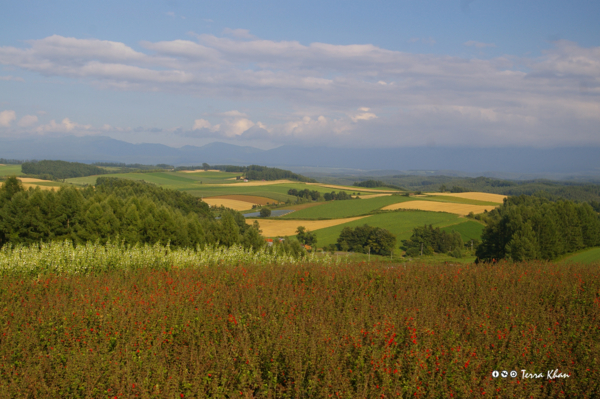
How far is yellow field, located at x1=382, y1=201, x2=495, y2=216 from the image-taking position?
8275 centimetres

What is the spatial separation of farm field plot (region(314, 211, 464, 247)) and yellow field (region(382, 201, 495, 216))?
4.17m

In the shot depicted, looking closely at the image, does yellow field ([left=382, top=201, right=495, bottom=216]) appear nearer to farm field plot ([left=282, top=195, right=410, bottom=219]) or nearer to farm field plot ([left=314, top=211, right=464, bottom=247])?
farm field plot ([left=282, top=195, right=410, bottom=219])

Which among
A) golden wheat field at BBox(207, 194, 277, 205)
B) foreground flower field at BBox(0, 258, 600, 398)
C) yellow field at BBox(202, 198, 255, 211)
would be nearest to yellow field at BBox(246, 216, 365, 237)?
yellow field at BBox(202, 198, 255, 211)

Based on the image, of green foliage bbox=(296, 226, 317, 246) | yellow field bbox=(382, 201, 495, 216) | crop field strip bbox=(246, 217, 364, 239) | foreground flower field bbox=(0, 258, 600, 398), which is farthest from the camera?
yellow field bbox=(382, 201, 495, 216)

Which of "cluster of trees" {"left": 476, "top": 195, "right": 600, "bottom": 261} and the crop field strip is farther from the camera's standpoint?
the crop field strip

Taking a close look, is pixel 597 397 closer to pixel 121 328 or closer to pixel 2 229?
pixel 121 328

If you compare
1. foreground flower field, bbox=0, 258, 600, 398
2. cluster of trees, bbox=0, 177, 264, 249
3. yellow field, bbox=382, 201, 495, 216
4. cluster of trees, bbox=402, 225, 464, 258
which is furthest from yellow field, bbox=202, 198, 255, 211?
foreground flower field, bbox=0, 258, 600, 398

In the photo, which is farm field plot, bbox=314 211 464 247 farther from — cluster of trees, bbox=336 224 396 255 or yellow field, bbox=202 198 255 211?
yellow field, bbox=202 198 255 211

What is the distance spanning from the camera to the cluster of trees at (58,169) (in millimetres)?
139000

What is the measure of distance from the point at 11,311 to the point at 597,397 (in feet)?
24.9

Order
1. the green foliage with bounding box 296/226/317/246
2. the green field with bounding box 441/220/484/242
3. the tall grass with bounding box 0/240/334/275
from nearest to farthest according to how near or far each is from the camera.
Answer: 1. the tall grass with bounding box 0/240/334/275
2. the green foliage with bounding box 296/226/317/246
3. the green field with bounding box 441/220/484/242

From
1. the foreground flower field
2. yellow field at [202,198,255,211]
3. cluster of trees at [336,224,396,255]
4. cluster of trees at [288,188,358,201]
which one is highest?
the foreground flower field

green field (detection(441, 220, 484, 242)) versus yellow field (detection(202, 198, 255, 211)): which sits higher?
yellow field (detection(202, 198, 255, 211))

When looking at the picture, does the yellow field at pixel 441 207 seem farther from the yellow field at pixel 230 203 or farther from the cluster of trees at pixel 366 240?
the yellow field at pixel 230 203
